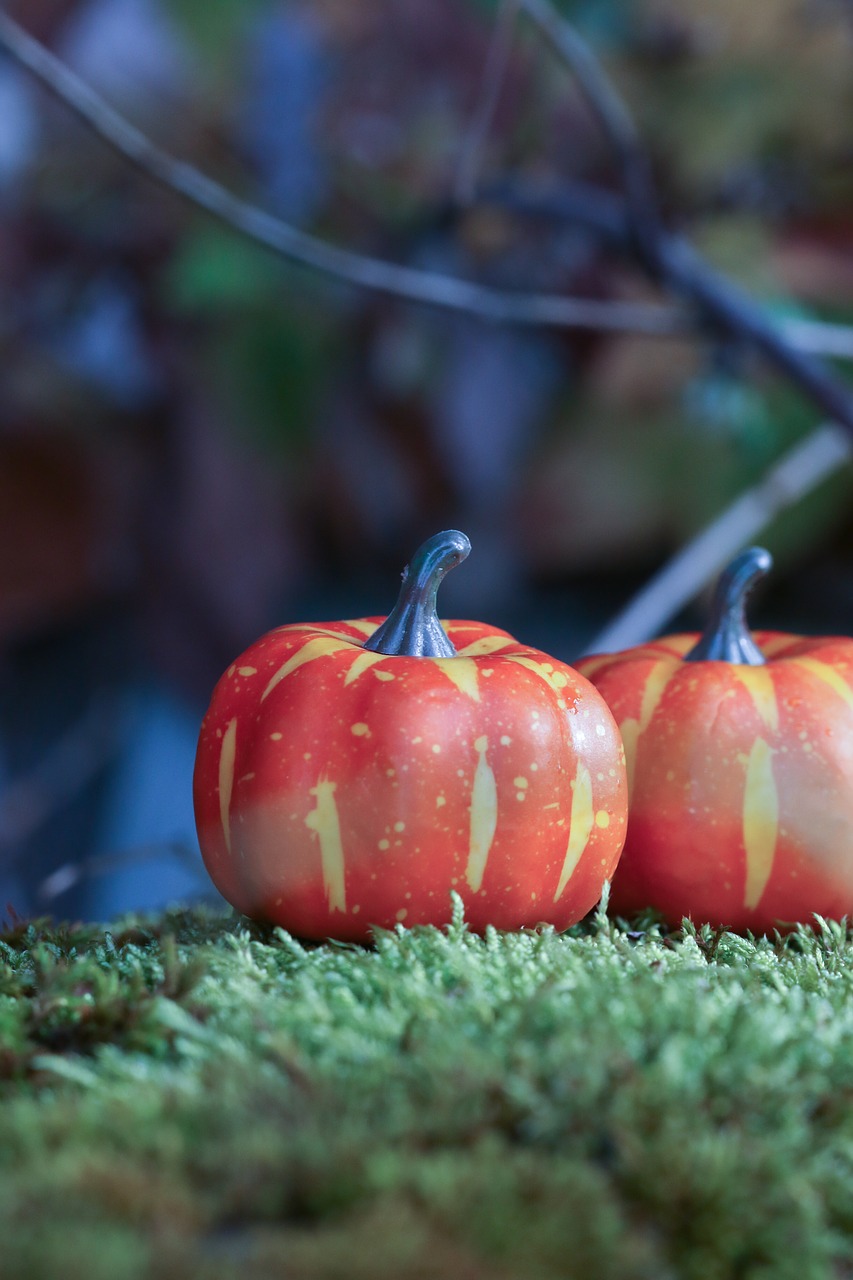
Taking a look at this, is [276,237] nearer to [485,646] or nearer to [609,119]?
[609,119]

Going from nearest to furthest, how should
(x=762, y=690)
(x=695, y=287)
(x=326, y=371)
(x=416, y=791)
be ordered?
1. (x=416, y=791)
2. (x=762, y=690)
3. (x=695, y=287)
4. (x=326, y=371)

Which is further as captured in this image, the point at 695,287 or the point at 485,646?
the point at 695,287

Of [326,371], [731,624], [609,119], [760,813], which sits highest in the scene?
[609,119]

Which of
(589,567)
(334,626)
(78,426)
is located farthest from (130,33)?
(334,626)

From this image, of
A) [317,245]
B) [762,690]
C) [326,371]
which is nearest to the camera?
[762,690]

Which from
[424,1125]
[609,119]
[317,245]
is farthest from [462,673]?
[609,119]
